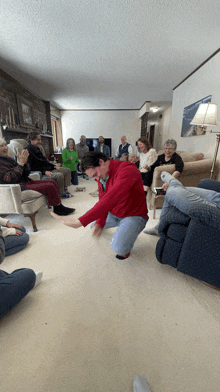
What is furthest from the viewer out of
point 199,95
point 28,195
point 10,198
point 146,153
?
point 199,95

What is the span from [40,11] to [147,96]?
4.34m

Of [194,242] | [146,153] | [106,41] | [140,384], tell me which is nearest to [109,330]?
[140,384]

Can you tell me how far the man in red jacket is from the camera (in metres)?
1.30

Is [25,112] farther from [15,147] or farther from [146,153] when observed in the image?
[146,153]

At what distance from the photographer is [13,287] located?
3.54 feet

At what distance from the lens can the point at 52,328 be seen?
1.04 metres

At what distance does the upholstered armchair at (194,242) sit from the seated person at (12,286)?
1.05 m

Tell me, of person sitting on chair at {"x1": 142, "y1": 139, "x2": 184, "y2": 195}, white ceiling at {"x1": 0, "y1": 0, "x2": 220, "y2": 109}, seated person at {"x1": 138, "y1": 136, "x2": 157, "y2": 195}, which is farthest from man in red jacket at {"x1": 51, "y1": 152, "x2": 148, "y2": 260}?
white ceiling at {"x1": 0, "y1": 0, "x2": 220, "y2": 109}

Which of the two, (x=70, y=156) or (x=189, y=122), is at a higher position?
(x=189, y=122)

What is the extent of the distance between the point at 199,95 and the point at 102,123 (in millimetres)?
4933

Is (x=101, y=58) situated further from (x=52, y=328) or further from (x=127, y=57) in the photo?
(x=52, y=328)

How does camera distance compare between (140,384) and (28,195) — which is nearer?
(140,384)

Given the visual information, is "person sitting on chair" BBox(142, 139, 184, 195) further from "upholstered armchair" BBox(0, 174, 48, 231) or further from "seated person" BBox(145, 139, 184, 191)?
"upholstered armchair" BBox(0, 174, 48, 231)

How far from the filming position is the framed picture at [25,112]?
14.3ft
